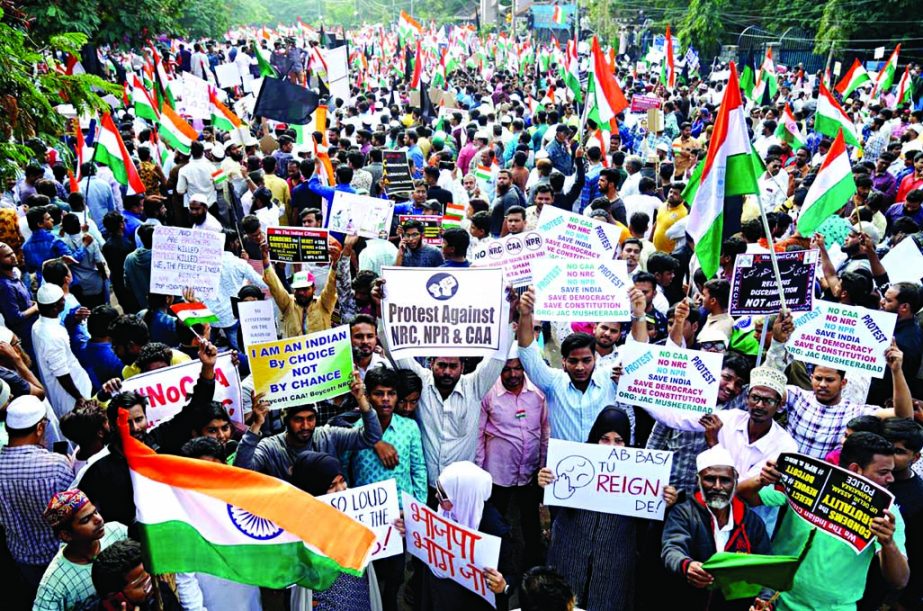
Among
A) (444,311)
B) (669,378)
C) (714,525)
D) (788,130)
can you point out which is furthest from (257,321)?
(788,130)

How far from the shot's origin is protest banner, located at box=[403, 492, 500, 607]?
403cm

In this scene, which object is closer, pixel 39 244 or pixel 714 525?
pixel 714 525

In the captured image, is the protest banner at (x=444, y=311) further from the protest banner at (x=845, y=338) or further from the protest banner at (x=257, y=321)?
the protest banner at (x=845, y=338)

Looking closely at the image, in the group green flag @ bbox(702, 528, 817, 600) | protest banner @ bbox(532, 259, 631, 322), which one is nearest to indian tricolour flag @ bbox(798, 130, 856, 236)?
protest banner @ bbox(532, 259, 631, 322)

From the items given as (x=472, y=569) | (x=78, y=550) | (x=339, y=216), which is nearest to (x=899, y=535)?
(x=472, y=569)

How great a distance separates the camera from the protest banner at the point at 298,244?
7184 mm

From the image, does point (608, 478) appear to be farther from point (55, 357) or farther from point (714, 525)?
point (55, 357)

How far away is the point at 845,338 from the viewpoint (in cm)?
543

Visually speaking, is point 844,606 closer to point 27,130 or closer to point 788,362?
point 788,362

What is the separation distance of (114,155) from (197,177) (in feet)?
5.53

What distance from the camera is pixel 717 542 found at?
4.12m

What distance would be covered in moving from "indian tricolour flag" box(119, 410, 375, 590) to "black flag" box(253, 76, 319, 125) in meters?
8.82

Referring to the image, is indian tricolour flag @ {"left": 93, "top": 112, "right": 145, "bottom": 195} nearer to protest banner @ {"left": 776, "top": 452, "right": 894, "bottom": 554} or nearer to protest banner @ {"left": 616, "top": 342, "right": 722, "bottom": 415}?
protest banner @ {"left": 616, "top": 342, "right": 722, "bottom": 415}

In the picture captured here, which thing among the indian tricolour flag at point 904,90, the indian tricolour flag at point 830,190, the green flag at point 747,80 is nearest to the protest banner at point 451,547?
the indian tricolour flag at point 830,190
